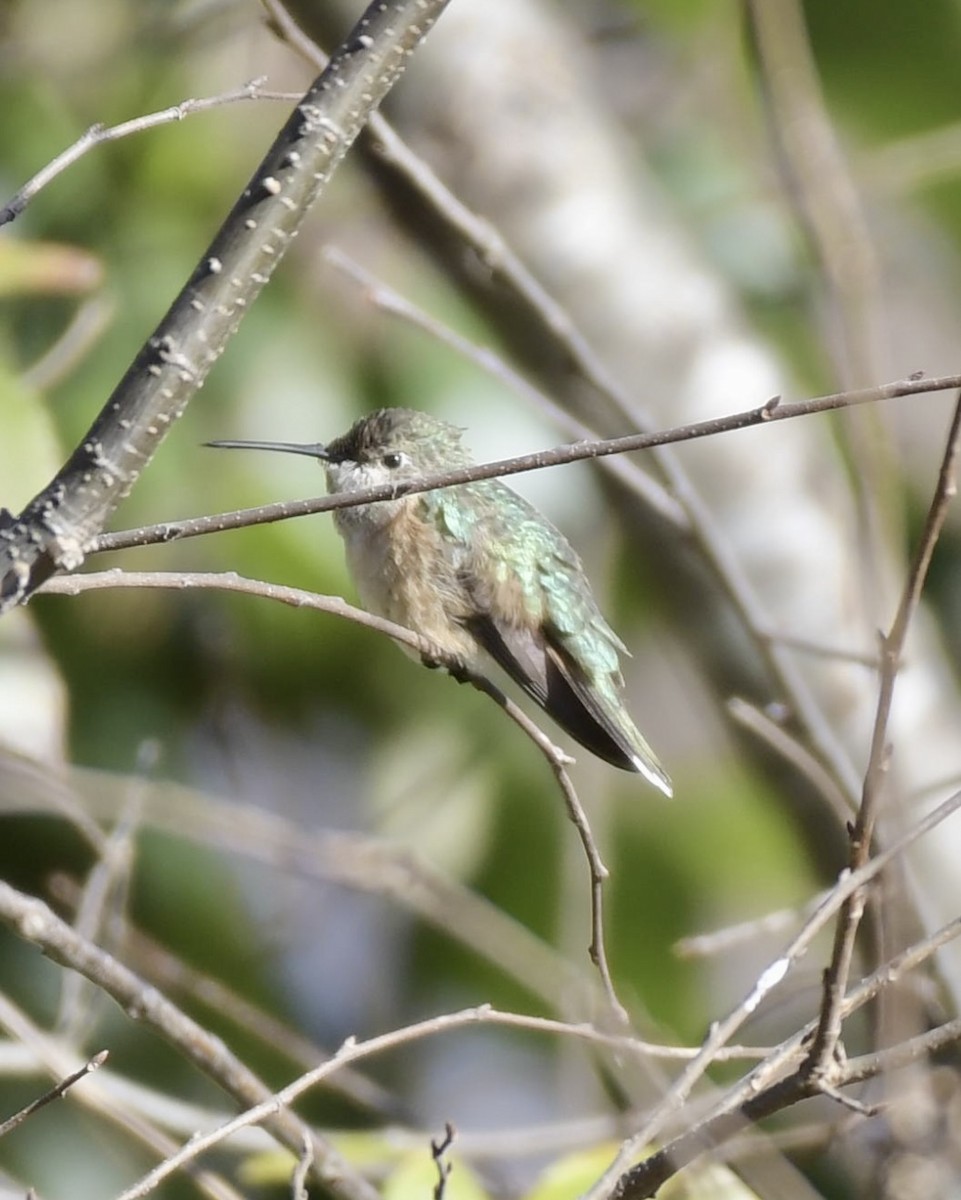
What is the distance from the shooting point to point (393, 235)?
16.7ft

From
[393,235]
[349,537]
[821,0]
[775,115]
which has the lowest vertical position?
[349,537]

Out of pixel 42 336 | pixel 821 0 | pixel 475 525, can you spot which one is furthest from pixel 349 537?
pixel 821 0

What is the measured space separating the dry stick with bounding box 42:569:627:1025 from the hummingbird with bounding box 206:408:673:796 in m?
0.62

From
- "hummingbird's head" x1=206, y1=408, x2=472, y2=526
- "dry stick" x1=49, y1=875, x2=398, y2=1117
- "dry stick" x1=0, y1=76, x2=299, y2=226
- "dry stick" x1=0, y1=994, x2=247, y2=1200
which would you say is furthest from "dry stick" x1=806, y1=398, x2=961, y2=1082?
"dry stick" x1=49, y1=875, x2=398, y2=1117

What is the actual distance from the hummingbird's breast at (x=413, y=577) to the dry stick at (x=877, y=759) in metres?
1.65

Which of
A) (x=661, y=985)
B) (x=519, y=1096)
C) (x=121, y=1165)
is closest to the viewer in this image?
(x=121, y=1165)

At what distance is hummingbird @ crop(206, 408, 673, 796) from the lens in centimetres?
328

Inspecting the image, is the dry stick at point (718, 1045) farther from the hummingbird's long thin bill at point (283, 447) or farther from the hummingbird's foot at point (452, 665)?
the hummingbird's long thin bill at point (283, 447)

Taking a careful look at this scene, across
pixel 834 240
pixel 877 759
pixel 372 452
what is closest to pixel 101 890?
pixel 372 452

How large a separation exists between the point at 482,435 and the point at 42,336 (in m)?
1.19

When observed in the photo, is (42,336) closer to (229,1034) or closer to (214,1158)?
(229,1034)

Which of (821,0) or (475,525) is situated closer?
(475,525)

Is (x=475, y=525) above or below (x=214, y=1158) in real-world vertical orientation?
above

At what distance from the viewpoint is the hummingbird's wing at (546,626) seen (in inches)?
127
